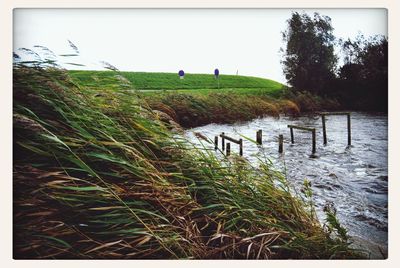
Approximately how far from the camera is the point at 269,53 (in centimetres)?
362

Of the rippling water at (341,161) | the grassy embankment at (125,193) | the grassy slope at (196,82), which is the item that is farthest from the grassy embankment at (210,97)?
the grassy embankment at (125,193)

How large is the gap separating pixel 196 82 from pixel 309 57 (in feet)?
3.41

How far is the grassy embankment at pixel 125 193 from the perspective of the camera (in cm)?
292

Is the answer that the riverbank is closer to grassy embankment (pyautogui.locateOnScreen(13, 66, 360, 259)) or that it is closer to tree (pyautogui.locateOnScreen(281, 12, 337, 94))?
tree (pyautogui.locateOnScreen(281, 12, 337, 94))

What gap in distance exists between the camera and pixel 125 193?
2949 millimetres

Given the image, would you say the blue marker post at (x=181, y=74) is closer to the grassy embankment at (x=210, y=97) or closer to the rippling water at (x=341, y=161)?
the grassy embankment at (x=210, y=97)

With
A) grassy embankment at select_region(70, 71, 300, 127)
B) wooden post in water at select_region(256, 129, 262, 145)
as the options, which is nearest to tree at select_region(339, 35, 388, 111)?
grassy embankment at select_region(70, 71, 300, 127)

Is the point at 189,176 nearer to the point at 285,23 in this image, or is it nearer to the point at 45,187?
the point at 45,187

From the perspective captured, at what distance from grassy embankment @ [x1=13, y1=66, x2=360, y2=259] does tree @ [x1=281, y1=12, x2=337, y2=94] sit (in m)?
1.04

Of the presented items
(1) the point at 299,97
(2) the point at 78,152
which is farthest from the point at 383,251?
(2) the point at 78,152

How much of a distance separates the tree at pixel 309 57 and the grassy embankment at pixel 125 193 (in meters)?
1.04

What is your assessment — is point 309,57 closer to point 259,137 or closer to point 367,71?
point 367,71

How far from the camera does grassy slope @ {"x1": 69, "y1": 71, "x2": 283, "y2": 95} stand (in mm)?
3494
